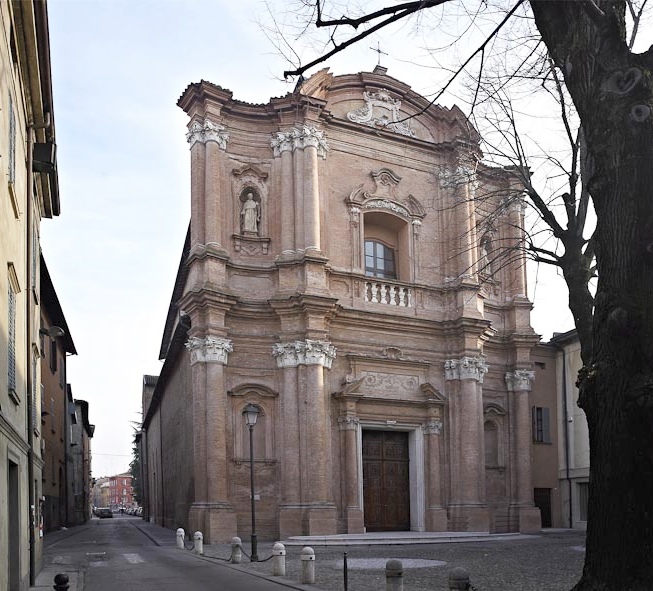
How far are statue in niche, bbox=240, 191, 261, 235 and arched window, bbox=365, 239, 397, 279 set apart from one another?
460 centimetres

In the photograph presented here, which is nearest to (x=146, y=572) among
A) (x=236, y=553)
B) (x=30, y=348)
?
(x=236, y=553)

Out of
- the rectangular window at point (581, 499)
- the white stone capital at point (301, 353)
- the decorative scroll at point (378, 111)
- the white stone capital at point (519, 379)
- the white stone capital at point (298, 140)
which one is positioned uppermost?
the decorative scroll at point (378, 111)

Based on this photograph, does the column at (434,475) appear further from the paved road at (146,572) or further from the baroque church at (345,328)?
the paved road at (146,572)

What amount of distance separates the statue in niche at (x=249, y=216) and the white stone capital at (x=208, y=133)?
200cm

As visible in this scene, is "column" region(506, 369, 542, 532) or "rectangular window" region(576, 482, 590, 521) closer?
"column" region(506, 369, 542, 532)

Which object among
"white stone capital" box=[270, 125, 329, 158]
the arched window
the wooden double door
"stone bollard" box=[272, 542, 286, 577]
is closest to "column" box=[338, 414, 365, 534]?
the wooden double door

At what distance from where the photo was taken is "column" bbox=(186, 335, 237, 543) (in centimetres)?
2473

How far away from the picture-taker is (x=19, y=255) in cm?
1267

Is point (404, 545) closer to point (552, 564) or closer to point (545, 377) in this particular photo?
point (552, 564)

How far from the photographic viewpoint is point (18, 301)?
12.6 meters

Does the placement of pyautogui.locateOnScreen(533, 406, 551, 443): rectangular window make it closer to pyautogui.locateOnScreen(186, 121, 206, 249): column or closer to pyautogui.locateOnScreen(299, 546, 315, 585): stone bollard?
pyautogui.locateOnScreen(186, 121, 206, 249): column

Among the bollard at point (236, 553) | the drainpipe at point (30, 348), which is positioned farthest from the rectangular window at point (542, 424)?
the drainpipe at point (30, 348)

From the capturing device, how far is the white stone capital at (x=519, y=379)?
104ft

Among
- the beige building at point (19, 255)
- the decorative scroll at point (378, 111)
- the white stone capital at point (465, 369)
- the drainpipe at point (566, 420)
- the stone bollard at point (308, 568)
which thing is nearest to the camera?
the beige building at point (19, 255)
